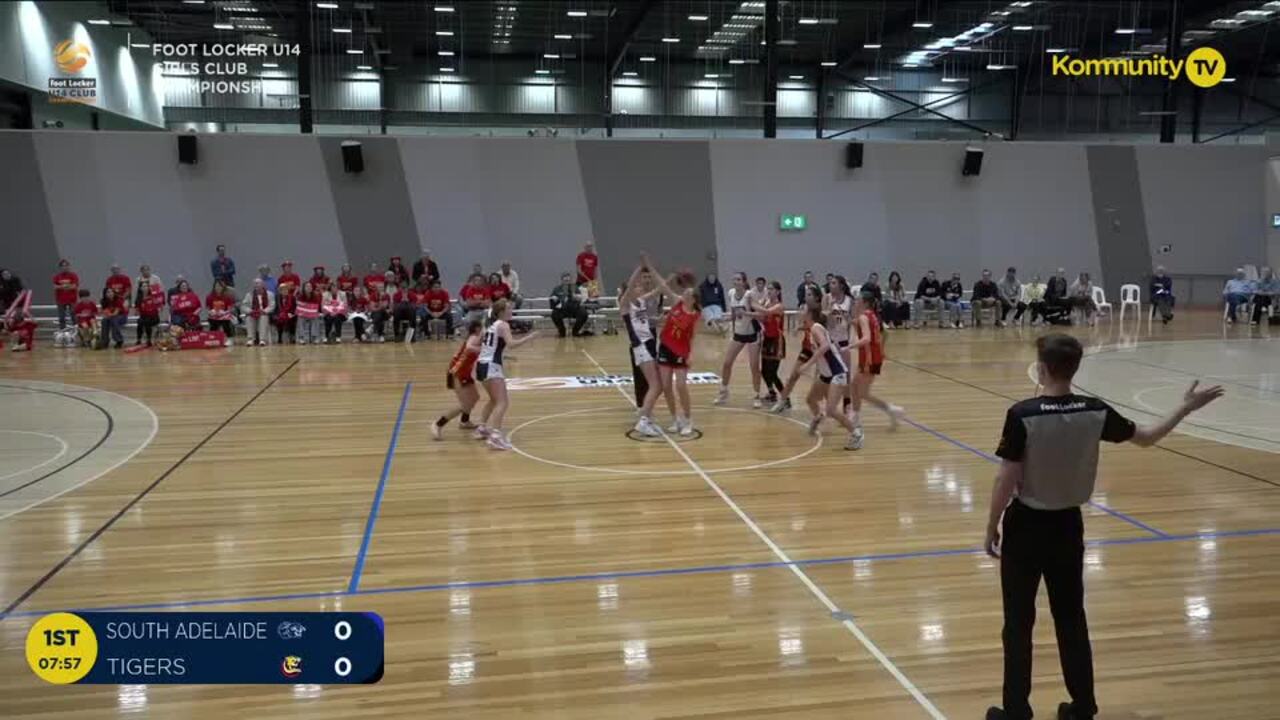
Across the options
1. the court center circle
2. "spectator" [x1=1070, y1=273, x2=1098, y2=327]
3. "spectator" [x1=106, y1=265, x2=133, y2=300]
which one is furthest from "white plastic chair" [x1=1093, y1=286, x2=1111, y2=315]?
"spectator" [x1=106, y1=265, x2=133, y2=300]

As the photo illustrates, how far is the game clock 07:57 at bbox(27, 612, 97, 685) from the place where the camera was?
325 cm

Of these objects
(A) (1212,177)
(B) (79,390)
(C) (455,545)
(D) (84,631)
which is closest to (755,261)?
(A) (1212,177)

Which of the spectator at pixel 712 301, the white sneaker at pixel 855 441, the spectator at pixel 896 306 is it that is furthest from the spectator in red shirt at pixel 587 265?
the white sneaker at pixel 855 441

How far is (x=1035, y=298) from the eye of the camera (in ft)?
72.4

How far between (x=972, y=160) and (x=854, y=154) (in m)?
3.31

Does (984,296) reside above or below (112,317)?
above

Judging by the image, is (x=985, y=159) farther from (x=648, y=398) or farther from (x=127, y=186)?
(x=127, y=186)

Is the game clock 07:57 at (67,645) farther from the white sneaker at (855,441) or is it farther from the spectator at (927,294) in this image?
the spectator at (927,294)

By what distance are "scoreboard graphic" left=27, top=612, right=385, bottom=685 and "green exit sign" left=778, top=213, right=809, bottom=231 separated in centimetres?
2158

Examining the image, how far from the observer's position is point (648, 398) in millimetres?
9719

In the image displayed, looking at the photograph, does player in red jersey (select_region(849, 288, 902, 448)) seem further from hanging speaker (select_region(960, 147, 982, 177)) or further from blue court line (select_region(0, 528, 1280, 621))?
hanging speaker (select_region(960, 147, 982, 177))

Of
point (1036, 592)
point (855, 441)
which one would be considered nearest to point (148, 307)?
point (855, 441)

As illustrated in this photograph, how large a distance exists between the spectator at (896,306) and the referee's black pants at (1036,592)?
1849 cm

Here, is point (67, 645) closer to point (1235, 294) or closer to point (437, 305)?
point (437, 305)
